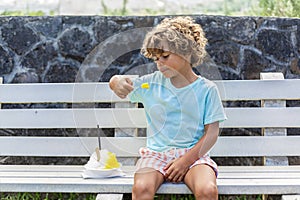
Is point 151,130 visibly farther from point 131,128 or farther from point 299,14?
point 299,14

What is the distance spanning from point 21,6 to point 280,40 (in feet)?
7.04

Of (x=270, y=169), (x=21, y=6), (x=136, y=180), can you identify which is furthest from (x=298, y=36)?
(x=21, y=6)

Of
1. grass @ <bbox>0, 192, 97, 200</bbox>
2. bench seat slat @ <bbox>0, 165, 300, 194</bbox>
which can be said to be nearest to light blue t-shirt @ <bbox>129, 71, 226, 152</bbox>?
bench seat slat @ <bbox>0, 165, 300, 194</bbox>

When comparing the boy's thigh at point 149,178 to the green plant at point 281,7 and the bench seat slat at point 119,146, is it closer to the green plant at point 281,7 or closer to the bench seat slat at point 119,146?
the bench seat slat at point 119,146

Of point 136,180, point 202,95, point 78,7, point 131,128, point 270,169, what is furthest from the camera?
point 78,7

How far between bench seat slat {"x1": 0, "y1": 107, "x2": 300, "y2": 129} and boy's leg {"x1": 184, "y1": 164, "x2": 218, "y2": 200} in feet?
1.92

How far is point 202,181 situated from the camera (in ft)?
6.86

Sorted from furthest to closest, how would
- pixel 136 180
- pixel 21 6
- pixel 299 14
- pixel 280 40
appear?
1. pixel 21 6
2. pixel 299 14
3. pixel 280 40
4. pixel 136 180

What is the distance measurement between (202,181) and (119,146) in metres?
0.73

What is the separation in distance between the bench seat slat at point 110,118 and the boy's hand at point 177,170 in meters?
0.54

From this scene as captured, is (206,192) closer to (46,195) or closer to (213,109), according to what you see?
(213,109)

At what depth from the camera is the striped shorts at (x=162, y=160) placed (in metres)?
2.25

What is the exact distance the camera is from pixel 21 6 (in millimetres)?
4145

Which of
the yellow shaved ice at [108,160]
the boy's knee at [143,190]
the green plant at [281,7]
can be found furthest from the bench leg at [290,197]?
the green plant at [281,7]
